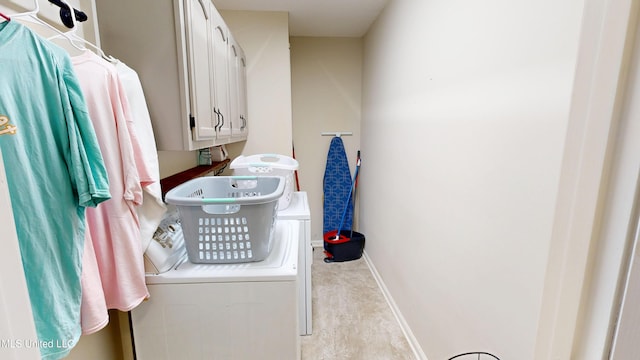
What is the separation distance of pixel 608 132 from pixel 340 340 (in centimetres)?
196

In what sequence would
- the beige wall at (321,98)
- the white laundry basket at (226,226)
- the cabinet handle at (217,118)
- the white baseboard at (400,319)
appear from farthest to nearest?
the beige wall at (321,98) → the white baseboard at (400,319) → the cabinet handle at (217,118) → the white laundry basket at (226,226)

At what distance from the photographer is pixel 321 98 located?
10.6ft

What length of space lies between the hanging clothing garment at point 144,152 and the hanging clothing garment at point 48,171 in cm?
21

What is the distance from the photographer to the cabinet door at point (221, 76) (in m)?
1.53

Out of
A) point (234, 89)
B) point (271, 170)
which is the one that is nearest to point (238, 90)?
point (234, 89)

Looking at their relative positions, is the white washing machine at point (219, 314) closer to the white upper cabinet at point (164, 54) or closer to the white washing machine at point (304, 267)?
the white upper cabinet at point (164, 54)

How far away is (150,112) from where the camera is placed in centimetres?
113

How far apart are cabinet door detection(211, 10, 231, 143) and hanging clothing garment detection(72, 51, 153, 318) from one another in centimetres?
69

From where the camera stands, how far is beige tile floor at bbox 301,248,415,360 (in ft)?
6.00

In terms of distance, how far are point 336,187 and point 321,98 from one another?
1000 millimetres

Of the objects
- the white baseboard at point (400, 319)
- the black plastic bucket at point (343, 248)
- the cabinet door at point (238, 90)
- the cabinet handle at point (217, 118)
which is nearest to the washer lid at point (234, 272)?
the cabinet handle at point (217, 118)

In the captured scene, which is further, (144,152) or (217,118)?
(217,118)

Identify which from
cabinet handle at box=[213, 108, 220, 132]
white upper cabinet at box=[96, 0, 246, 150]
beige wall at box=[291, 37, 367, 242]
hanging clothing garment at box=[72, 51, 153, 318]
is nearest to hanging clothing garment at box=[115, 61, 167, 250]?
hanging clothing garment at box=[72, 51, 153, 318]

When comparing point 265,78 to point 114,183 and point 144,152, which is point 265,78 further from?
point 114,183
